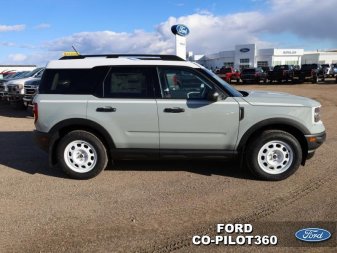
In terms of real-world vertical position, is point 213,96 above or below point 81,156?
above

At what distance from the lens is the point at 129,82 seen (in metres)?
5.81

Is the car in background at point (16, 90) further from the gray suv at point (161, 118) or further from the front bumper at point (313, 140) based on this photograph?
the front bumper at point (313, 140)

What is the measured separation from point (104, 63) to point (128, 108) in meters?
0.85

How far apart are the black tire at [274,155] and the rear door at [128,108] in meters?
1.49

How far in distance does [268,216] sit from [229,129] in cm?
162

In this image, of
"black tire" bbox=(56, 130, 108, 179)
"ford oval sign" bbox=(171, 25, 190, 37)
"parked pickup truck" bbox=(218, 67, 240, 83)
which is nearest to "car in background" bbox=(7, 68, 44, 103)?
"ford oval sign" bbox=(171, 25, 190, 37)

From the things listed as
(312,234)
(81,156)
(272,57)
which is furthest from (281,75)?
(272,57)

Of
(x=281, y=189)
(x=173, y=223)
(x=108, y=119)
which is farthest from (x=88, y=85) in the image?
(x=281, y=189)

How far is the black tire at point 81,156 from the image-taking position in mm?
5848

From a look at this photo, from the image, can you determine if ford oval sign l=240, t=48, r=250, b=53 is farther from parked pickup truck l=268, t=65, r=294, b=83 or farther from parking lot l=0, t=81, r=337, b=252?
parking lot l=0, t=81, r=337, b=252

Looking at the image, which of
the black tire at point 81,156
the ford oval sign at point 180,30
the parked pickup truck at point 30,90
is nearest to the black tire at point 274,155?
the black tire at point 81,156

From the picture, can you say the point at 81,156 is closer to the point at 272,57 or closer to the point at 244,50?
the point at 272,57

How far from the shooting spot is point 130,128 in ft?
18.9

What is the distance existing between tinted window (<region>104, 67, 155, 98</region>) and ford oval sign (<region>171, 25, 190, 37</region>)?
15.7 meters
